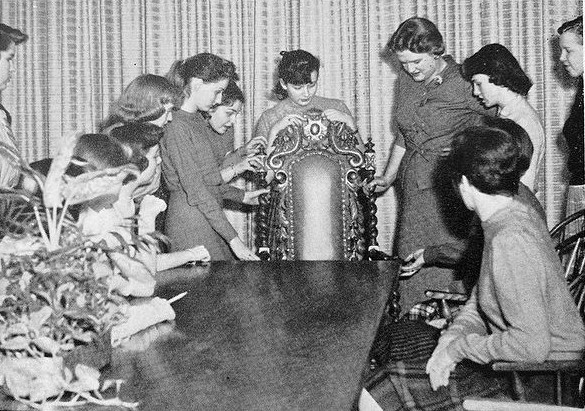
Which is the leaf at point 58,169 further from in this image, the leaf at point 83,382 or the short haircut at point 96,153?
the short haircut at point 96,153

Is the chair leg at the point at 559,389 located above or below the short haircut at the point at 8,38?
below

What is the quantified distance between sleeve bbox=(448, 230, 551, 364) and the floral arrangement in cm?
90

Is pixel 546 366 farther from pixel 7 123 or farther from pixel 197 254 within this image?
pixel 7 123

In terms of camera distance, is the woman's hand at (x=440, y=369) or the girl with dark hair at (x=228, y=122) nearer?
the woman's hand at (x=440, y=369)

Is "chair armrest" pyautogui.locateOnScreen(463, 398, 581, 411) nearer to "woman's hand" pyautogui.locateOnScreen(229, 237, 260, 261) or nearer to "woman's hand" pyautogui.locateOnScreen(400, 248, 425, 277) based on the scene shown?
"woman's hand" pyautogui.locateOnScreen(400, 248, 425, 277)

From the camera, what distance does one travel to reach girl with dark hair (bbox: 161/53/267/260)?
284 centimetres

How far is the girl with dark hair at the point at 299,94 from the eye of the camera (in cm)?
324

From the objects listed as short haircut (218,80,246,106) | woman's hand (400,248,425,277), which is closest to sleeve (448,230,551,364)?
woman's hand (400,248,425,277)

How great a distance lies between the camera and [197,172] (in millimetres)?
2857

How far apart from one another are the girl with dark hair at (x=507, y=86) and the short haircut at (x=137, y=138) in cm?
139

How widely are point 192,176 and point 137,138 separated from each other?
518 millimetres

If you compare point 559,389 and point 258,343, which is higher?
point 258,343

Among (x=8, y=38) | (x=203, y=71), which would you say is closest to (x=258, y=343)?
(x=203, y=71)

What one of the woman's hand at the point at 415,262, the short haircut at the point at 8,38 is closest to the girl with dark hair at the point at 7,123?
the short haircut at the point at 8,38
